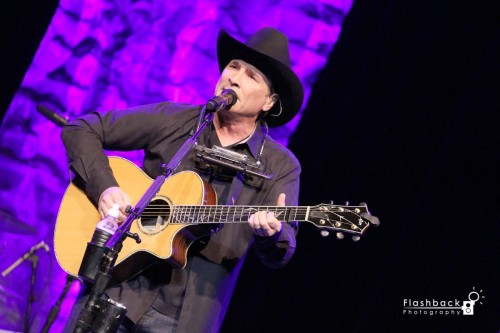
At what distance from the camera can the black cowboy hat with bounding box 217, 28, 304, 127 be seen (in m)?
3.61

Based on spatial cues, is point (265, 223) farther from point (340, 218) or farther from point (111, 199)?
point (111, 199)

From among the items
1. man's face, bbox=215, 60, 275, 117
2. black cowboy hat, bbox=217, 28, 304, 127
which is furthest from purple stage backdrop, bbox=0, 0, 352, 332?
man's face, bbox=215, 60, 275, 117

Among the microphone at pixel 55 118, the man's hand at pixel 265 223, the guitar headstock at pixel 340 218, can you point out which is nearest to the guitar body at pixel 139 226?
the man's hand at pixel 265 223

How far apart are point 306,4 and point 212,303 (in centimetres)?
302

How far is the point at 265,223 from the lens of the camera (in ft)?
9.56

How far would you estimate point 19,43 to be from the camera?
5.70 meters

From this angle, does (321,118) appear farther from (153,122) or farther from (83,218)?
(83,218)

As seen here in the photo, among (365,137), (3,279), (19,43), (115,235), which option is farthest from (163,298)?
(19,43)

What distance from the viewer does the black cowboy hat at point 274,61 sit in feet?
11.8

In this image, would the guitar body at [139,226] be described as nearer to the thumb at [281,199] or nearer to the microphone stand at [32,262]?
the thumb at [281,199]

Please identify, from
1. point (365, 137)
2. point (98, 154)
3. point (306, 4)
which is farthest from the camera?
point (306, 4)

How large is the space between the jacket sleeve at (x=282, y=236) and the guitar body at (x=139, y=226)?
0.32 m

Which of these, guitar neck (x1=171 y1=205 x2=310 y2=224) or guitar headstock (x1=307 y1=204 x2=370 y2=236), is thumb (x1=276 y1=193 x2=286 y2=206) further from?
guitar headstock (x1=307 y1=204 x2=370 y2=236)

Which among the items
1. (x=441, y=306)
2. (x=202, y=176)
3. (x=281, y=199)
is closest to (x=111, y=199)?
(x=202, y=176)
